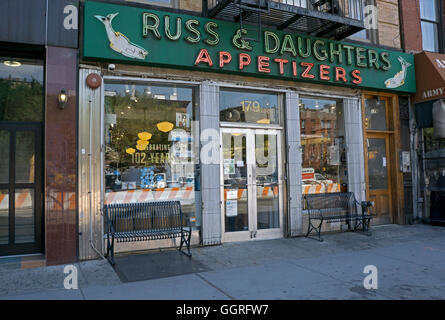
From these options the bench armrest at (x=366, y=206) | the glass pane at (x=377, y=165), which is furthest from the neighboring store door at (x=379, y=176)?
the bench armrest at (x=366, y=206)

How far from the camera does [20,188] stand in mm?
6191

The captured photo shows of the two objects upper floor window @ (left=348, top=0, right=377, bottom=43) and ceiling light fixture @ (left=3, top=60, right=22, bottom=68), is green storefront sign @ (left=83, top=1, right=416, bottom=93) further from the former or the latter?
ceiling light fixture @ (left=3, top=60, right=22, bottom=68)

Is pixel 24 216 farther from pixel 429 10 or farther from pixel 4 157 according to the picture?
pixel 429 10

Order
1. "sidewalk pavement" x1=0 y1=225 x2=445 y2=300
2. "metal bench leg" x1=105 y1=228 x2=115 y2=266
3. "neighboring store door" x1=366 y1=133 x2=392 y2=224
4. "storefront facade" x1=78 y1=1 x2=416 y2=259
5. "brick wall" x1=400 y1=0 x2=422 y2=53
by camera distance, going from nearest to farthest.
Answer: "sidewalk pavement" x1=0 y1=225 x2=445 y2=300 → "metal bench leg" x1=105 y1=228 x2=115 y2=266 → "storefront facade" x1=78 y1=1 x2=416 y2=259 → "neighboring store door" x1=366 y1=133 x2=392 y2=224 → "brick wall" x1=400 y1=0 x2=422 y2=53

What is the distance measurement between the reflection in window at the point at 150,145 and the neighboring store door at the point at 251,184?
0.70 m

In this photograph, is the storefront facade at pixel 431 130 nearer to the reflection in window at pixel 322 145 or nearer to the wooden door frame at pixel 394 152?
the wooden door frame at pixel 394 152

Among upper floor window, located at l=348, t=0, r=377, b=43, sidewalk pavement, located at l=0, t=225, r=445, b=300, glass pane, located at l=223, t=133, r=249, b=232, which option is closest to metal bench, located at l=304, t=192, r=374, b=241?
sidewalk pavement, located at l=0, t=225, r=445, b=300

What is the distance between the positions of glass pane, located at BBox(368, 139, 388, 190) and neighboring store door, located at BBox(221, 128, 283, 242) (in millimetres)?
2920

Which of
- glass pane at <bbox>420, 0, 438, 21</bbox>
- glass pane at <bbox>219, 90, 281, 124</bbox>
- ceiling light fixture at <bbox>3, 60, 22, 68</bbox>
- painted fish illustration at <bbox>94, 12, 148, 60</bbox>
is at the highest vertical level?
glass pane at <bbox>420, 0, 438, 21</bbox>

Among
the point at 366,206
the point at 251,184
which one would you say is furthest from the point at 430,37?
the point at 251,184

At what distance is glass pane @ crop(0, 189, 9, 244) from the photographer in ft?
20.0

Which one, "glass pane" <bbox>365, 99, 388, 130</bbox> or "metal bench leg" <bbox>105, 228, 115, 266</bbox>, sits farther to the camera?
"glass pane" <bbox>365, 99, 388, 130</bbox>
